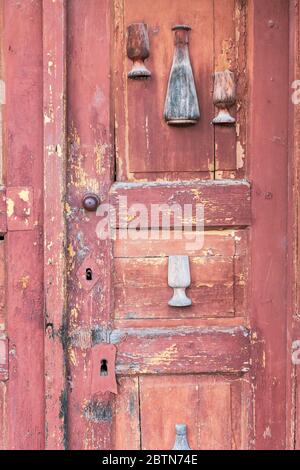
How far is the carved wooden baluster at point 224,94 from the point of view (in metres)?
1.70

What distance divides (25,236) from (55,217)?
11 centimetres

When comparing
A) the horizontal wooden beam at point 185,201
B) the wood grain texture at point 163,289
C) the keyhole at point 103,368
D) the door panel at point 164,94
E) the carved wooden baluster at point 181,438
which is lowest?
the carved wooden baluster at point 181,438

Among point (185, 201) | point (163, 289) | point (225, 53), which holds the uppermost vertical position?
point (225, 53)

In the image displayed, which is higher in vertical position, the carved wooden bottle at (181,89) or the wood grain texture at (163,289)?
the carved wooden bottle at (181,89)

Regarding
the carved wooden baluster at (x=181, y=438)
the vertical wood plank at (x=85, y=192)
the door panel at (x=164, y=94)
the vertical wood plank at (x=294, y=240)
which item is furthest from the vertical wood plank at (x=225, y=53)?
the carved wooden baluster at (x=181, y=438)

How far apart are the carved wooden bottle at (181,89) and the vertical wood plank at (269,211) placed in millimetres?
182

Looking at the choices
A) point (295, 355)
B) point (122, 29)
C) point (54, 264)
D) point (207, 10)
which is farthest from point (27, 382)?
point (207, 10)

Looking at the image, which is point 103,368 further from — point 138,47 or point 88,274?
point 138,47

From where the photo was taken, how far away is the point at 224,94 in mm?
1700

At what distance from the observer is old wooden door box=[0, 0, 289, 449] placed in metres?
1.70

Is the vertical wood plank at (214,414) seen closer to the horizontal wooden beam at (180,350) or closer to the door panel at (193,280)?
the horizontal wooden beam at (180,350)

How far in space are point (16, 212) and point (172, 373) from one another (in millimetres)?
688

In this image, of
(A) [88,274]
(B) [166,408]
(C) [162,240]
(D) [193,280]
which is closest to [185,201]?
(C) [162,240]

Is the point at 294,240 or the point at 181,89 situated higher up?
the point at 181,89
